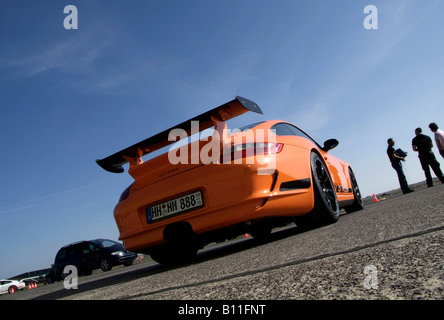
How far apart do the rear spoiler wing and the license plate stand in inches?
22.9

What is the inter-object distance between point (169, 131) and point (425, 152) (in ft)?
Result: 25.3

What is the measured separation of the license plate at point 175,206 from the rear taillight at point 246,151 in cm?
41

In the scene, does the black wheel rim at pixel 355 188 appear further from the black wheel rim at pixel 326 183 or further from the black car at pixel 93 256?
the black car at pixel 93 256

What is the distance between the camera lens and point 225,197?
120 inches

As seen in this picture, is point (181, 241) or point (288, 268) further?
point (181, 241)

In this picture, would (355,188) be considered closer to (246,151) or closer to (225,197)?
(246,151)

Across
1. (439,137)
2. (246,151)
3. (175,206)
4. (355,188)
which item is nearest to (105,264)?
(355,188)

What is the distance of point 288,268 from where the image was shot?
1695mm

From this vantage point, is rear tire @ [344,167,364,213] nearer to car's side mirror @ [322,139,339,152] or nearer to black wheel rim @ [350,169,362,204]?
black wheel rim @ [350,169,362,204]

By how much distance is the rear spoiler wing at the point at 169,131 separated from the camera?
10.4 ft

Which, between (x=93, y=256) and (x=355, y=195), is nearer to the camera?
(x=355, y=195)
